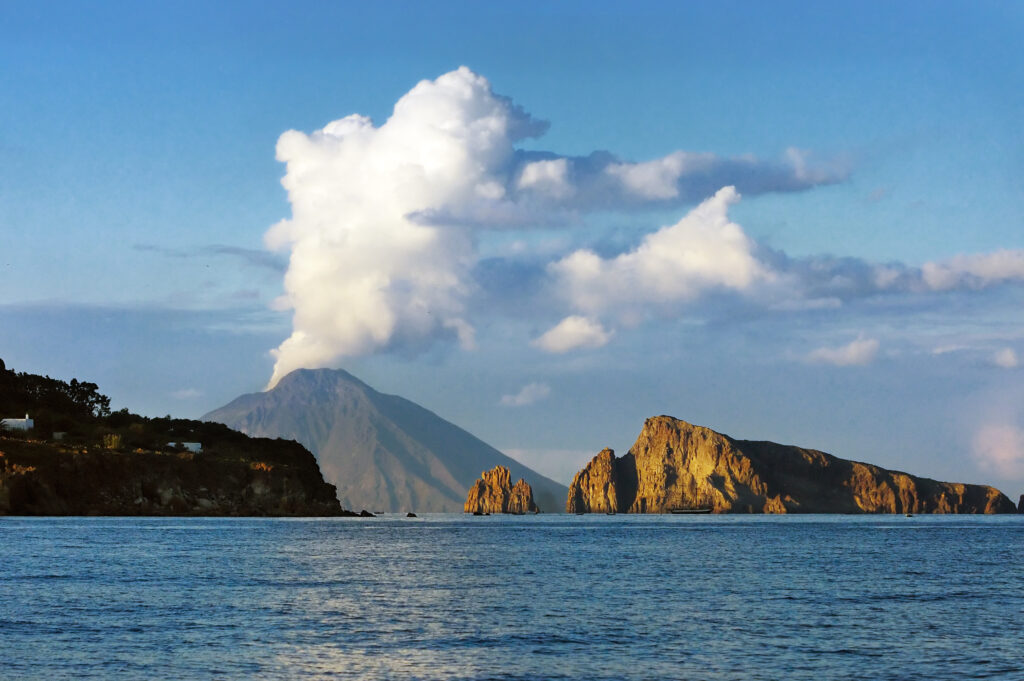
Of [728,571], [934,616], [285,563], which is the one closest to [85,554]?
[285,563]

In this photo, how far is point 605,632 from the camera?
52.3m

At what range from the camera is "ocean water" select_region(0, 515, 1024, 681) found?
42.1 meters

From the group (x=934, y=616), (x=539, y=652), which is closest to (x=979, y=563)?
(x=934, y=616)

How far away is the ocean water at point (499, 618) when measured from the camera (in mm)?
42062

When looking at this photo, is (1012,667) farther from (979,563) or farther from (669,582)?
(979,563)

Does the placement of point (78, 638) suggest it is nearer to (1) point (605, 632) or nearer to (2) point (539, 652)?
(2) point (539, 652)

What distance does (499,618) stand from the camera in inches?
2265

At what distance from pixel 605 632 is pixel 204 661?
19437mm

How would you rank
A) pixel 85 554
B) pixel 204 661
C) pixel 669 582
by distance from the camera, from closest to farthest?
pixel 204 661 < pixel 669 582 < pixel 85 554

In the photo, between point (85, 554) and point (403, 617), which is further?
point (85, 554)

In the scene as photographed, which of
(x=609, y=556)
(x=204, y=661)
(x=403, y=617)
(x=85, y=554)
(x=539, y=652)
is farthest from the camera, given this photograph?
(x=609, y=556)

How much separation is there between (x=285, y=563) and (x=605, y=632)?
5480 centimetres

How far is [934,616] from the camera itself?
198 ft

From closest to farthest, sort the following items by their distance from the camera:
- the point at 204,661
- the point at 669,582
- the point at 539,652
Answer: the point at 204,661 < the point at 539,652 < the point at 669,582
